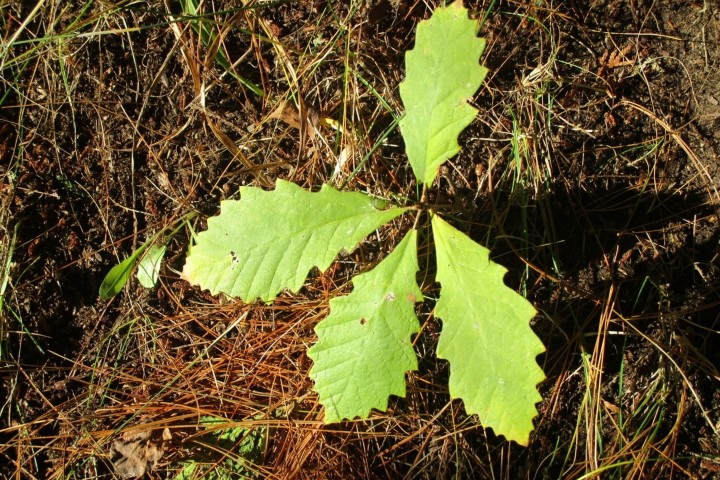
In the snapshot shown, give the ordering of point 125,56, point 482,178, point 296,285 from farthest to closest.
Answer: point 125,56 → point 482,178 → point 296,285

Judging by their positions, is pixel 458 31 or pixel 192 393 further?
pixel 192 393

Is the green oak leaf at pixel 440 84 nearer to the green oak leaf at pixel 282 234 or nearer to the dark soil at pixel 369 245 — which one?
the green oak leaf at pixel 282 234

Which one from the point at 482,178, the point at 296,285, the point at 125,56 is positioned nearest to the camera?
the point at 296,285

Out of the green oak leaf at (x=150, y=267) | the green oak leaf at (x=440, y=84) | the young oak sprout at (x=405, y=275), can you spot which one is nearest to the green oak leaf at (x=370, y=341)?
the young oak sprout at (x=405, y=275)

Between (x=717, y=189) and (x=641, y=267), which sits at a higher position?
(x=717, y=189)

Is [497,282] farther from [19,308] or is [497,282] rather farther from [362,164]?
[19,308]

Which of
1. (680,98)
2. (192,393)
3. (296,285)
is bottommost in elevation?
(192,393)

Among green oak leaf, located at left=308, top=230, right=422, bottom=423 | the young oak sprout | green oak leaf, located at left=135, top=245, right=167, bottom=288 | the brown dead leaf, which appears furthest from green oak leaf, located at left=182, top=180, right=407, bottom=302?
the brown dead leaf

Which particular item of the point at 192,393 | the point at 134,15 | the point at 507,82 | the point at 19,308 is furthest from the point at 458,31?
the point at 19,308
